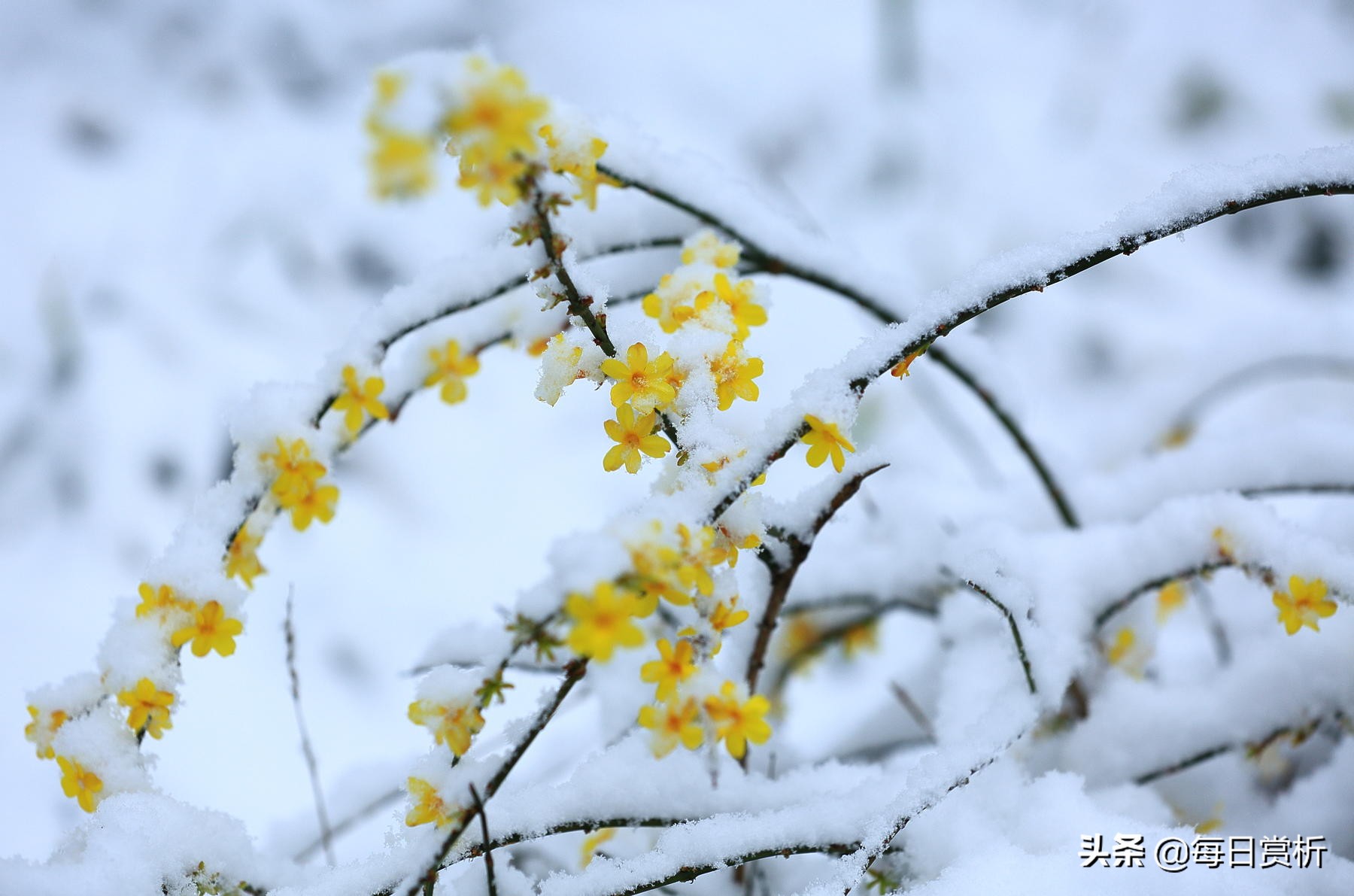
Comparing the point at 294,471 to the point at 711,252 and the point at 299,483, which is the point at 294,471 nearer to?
the point at 299,483

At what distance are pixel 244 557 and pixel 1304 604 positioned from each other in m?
0.76

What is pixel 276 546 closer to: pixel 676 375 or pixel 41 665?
pixel 41 665

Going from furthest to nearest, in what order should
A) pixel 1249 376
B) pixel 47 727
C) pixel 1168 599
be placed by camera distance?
pixel 1249 376 → pixel 1168 599 → pixel 47 727

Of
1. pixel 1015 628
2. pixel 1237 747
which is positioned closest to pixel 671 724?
pixel 1015 628

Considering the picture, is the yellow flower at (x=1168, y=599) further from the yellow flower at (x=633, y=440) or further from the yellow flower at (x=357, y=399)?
the yellow flower at (x=357, y=399)

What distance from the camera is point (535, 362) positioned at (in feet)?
5.62

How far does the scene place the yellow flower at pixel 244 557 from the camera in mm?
644

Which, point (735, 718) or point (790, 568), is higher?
point (790, 568)

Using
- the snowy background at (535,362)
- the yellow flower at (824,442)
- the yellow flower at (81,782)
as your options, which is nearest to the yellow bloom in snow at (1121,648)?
the snowy background at (535,362)

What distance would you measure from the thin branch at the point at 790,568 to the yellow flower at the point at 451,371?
0.29 meters

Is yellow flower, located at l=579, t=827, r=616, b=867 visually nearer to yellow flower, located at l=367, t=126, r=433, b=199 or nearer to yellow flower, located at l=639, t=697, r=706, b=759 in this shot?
yellow flower, located at l=639, t=697, r=706, b=759

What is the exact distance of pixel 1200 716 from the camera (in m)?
0.75

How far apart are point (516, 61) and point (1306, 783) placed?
2095 mm

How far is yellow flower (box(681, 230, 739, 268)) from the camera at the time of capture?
0.62 metres
